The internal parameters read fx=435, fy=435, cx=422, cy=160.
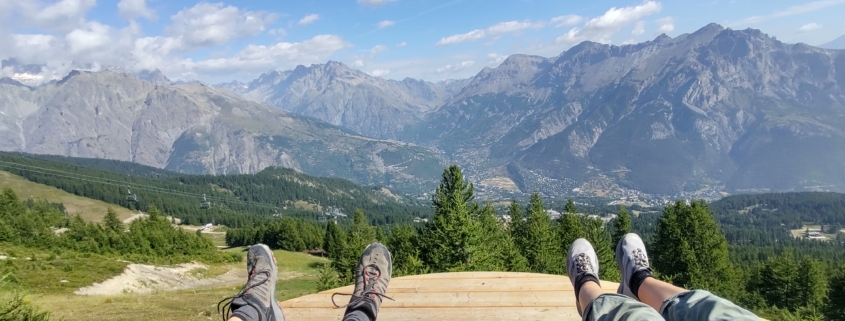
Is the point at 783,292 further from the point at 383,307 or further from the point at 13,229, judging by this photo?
the point at 13,229

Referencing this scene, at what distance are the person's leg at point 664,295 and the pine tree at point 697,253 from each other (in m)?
25.3

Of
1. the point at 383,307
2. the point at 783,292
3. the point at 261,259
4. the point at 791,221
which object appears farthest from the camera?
the point at 791,221

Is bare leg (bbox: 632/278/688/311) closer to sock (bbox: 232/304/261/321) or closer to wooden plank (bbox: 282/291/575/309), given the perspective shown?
wooden plank (bbox: 282/291/575/309)

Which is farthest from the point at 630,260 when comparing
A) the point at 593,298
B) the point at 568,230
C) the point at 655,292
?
the point at 568,230

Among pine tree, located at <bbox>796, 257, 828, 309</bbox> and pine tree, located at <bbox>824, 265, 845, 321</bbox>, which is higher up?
pine tree, located at <bbox>824, 265, 845, 321</bbox>

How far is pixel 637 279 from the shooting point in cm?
418

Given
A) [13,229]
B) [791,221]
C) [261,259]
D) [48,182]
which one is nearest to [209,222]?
[48,182]

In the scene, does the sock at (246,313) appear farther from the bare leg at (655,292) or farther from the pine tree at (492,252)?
the pine tree at (492,252)

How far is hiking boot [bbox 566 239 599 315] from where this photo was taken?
14.0ft

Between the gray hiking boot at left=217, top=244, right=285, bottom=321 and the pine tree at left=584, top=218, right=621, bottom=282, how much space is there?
23793mm

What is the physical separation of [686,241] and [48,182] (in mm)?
183921

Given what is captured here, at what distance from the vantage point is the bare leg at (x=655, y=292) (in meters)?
Result: 3.42

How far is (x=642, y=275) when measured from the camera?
13.7 ft

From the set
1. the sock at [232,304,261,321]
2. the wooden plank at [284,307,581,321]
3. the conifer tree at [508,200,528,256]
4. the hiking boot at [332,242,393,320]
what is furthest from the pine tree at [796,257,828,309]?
the sock at [232,304,261,321]
